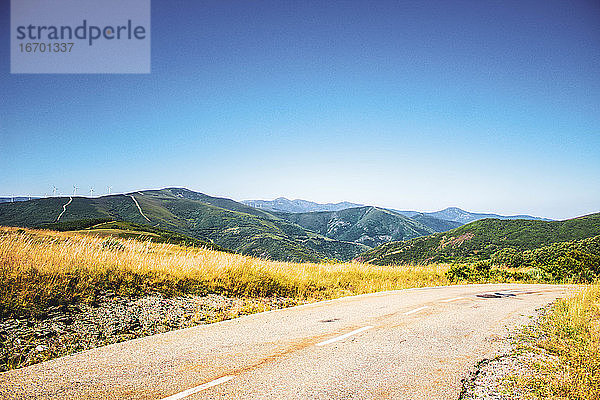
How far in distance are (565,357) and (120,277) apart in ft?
34.2

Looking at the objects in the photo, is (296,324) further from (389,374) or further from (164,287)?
(164,287)

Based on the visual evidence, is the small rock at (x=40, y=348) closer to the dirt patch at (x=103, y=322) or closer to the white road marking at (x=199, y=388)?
the dirt patch at (x=103, y=322)

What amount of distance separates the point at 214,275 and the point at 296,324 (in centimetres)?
478

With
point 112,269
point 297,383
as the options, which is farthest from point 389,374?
point 112,269

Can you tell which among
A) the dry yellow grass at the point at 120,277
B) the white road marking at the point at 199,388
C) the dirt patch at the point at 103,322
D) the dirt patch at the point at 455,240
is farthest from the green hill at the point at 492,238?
the white road marking at the point at 199,388

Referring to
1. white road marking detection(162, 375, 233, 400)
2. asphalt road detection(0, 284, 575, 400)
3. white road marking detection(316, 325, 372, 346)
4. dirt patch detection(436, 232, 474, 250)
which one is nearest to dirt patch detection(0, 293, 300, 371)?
asphalt road detection(0, 284, 575, 400)

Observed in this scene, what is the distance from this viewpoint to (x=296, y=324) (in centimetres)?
836

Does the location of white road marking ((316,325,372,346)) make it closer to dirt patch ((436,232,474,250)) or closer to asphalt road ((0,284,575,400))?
asphalt road ((0,284,575,400))

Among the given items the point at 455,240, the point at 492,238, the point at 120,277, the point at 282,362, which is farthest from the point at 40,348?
the point at 455,240

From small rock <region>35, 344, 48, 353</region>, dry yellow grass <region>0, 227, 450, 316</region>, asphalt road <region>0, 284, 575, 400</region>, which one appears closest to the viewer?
asphalt road <region>0, 284, 575, 400</region>

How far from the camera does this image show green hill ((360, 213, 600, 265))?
8738 cm

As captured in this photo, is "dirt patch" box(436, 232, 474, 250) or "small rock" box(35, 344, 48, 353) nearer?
"small rock" box(35, 344, 48, 353)

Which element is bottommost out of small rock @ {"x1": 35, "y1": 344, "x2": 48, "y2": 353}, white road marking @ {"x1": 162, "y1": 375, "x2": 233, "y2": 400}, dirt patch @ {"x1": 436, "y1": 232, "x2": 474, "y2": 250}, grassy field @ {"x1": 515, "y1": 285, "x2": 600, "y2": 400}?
dirt patch @ {"x1": 436, "y1": 232, "x2": 474, "y2": 250}

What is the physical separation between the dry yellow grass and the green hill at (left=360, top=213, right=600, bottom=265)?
6690 centimetres
